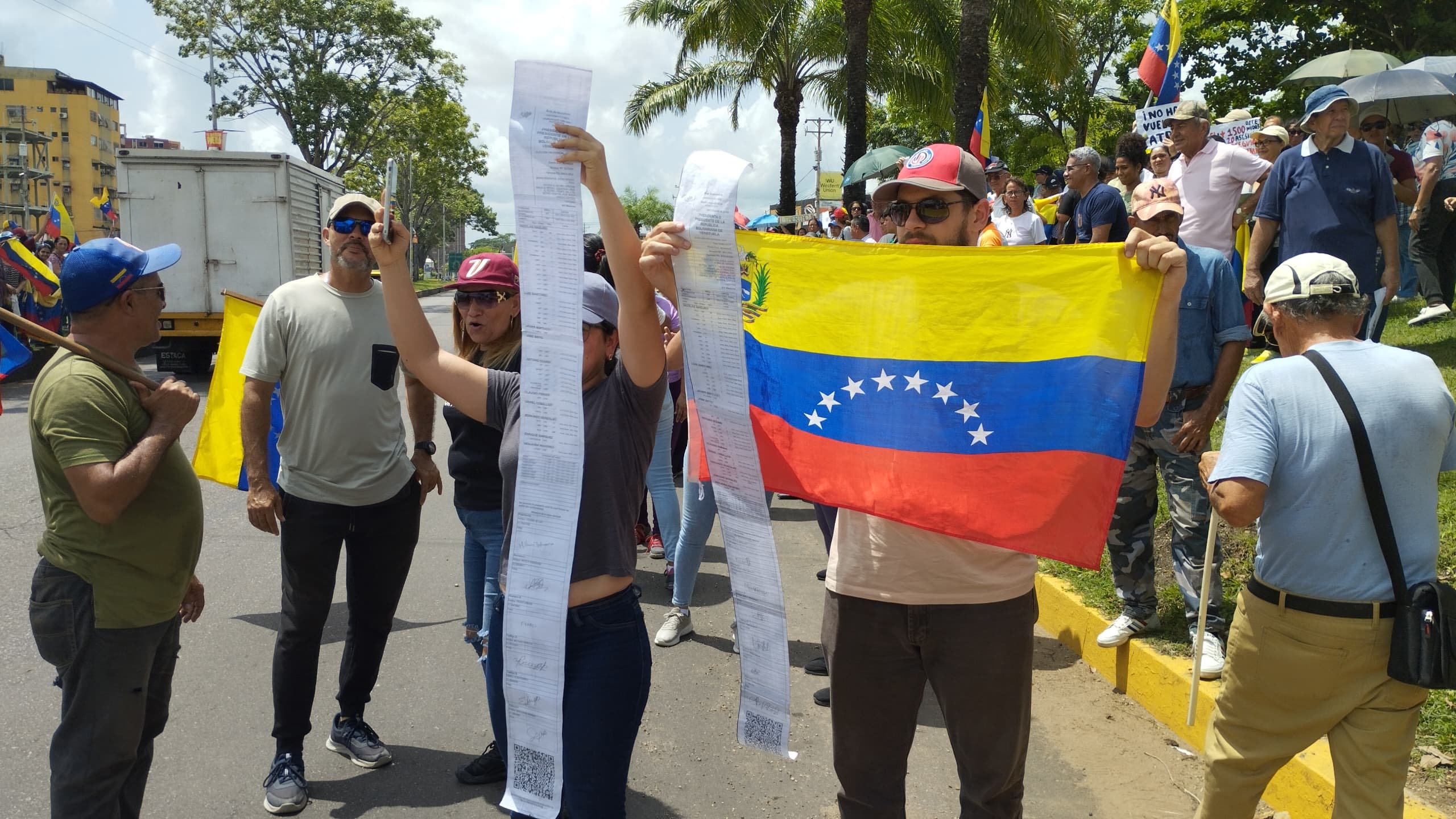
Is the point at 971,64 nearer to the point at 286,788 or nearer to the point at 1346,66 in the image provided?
the point at 1346,66

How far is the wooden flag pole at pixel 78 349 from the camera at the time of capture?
108 inches

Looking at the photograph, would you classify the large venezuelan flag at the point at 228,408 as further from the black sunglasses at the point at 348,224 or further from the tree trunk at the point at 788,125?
the tree trunk at the point at 788,125

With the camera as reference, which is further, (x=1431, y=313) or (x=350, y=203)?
(x=1431, y=313)

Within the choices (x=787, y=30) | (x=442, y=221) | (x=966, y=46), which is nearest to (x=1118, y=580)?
(x=966, y=46)

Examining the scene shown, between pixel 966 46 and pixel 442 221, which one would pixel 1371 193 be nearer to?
pixel 966 46

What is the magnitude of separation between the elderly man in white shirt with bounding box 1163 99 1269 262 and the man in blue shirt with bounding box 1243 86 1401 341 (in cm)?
45

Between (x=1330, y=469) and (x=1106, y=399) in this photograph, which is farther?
(x=1330, y=469)

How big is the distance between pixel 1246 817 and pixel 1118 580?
6.43ft

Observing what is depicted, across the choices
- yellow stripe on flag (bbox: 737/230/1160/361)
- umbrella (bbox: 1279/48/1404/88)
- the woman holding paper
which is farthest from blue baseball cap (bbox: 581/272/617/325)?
umbrella (bbox: 1279/48/1404/88)

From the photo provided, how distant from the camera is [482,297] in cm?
347

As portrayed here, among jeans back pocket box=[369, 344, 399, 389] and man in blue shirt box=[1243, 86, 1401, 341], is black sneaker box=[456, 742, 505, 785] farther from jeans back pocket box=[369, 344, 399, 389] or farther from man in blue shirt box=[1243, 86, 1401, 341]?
man in blue shirt box=[1243, 86, 1401, 341]

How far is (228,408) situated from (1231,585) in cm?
493

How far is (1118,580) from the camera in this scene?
194 inches

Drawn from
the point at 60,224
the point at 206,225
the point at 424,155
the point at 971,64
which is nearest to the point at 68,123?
the point at 424,155
